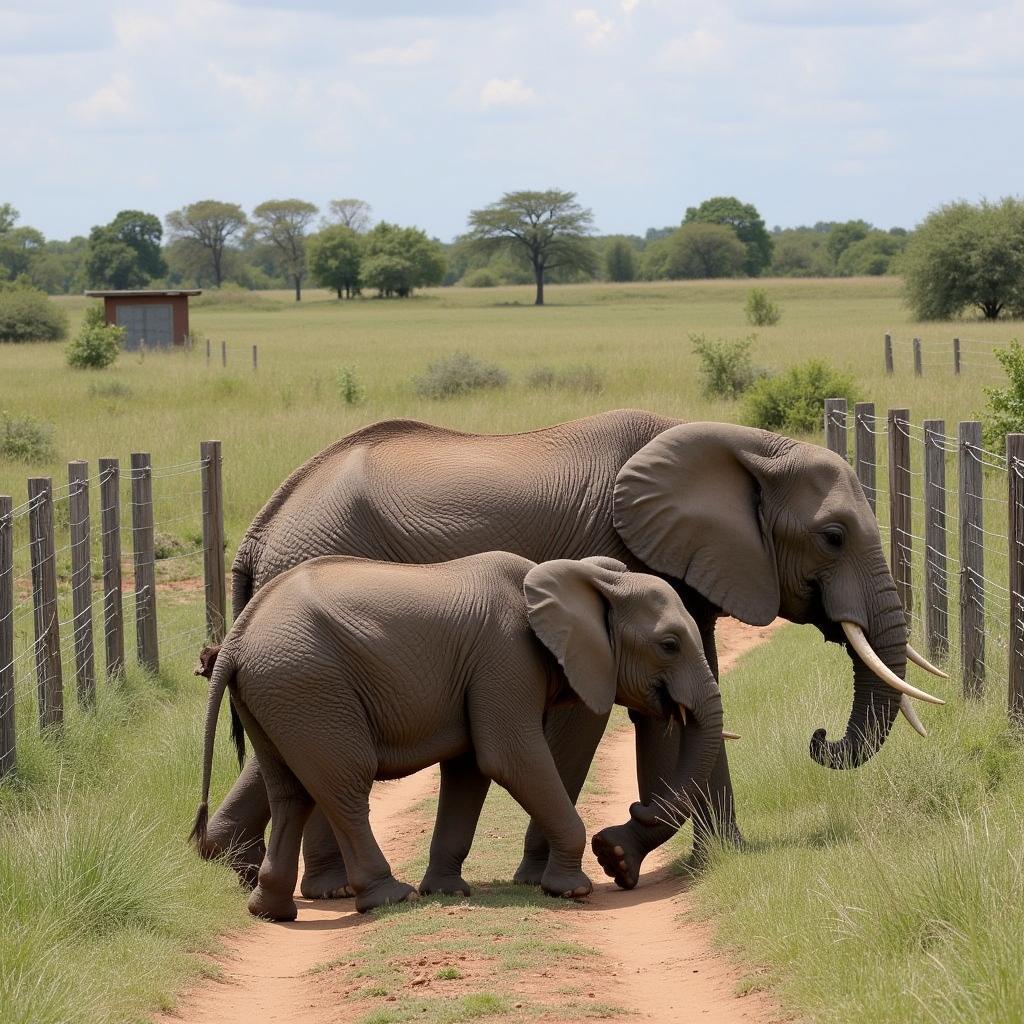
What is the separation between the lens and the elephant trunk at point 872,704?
7762 mm

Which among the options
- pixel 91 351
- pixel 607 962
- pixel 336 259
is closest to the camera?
pixel 607 962

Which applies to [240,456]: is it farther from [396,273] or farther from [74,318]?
[396,273]

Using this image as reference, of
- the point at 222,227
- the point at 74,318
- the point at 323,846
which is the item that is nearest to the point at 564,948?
the point at 323,846

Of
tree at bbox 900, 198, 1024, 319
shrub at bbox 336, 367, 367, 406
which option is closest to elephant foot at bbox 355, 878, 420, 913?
shrub at bbox 336, 367, 367, 406

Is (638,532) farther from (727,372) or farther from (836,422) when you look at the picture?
(727,372)

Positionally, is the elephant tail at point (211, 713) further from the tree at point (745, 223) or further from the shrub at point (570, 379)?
the tree at point (745, 223)

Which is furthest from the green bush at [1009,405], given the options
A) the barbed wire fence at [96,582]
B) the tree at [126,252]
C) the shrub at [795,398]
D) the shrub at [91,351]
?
the tree at [126,252]

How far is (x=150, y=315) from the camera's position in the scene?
45.0m

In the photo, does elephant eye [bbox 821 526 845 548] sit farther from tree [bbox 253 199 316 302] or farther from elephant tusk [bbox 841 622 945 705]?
tree [bbox 253 199 316 302]

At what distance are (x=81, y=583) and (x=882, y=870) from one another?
6390 millimetres

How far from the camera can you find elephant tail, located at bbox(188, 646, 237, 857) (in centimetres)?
720

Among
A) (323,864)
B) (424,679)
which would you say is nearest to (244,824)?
(323,864)

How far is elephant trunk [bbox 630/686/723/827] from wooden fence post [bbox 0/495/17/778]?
3.35m

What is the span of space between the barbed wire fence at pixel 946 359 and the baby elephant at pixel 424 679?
61.2ft
